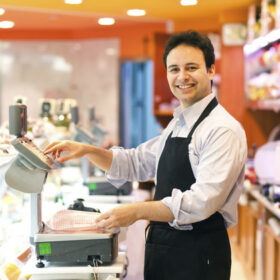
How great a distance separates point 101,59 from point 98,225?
7.65m

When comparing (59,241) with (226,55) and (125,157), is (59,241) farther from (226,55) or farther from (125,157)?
(226,55)

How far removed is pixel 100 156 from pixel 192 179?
1.69 ft

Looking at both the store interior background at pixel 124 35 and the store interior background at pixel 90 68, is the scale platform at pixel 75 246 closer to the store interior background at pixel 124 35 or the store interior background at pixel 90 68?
the store interior background at pixel 124 35

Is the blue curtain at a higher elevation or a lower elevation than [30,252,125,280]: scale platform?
higher

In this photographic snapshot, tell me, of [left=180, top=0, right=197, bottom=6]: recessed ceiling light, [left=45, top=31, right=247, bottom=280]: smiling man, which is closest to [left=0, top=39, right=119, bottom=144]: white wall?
[left=180, top=0, right=197, bottom=6]: recessed ceiling light

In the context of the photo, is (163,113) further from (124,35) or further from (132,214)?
(132,214)

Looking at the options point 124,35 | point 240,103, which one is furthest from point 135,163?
→ point 124,35

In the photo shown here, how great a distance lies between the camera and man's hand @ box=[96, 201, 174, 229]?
188 centimetres

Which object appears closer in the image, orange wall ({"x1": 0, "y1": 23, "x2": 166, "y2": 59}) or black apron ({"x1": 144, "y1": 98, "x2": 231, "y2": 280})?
black apron ({"x1": 144, "y1": 98, "x2": 231, "y2": 280})

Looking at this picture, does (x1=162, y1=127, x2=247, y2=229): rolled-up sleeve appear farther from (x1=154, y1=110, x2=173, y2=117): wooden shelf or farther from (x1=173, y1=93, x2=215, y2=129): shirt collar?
(x1=154, y1=110, x2=173, y2=117): wooden shelf

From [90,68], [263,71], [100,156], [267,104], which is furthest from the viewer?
[90,68]

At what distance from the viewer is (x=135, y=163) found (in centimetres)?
252

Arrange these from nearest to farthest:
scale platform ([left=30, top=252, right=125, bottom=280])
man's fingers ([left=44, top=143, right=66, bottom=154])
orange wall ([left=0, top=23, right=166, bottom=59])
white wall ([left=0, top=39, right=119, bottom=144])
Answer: scale platform ([left=30, top=252, right=125, bottom=280]) → man's fingers ([left=44, top=143, right=66, bottom=154]) → orange wall ([left=0, top=23, right=166, bottom=59]) → white wall ([left=0, top=39, right=119, bottom=144])

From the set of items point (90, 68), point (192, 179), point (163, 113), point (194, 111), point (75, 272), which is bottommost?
point (75, 272)
